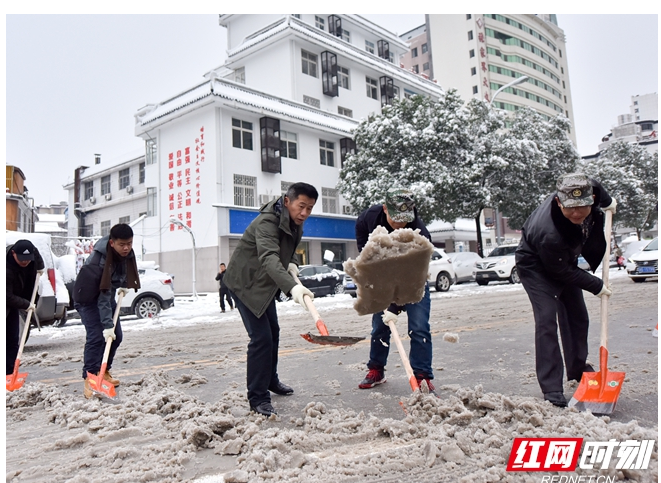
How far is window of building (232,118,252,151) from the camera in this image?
74.8 ft

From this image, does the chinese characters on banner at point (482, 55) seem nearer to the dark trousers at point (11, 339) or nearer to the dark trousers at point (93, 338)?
the dark trousers at point (93, 338)

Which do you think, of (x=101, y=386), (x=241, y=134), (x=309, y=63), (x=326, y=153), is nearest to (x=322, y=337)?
(x=101, y=386)

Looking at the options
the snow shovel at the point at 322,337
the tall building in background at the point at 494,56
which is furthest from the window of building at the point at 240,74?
the snow shovel at the point at 322,337

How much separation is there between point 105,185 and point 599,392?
33.2m

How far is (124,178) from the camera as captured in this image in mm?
29766

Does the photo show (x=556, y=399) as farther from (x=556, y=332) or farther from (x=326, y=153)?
(x=326, y=153)

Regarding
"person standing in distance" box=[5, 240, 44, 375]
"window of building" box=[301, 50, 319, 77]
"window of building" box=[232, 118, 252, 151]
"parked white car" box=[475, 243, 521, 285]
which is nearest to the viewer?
"person standing in distance" box=[5, 240, 44, 375]

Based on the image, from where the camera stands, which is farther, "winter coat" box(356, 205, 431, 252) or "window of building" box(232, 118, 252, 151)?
"window of building" box(232, 118, 252, 151)

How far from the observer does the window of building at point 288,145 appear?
24.8m

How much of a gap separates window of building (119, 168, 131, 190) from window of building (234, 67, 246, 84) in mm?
9109

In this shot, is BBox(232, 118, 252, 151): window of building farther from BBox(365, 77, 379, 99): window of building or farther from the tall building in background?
the tall building in background

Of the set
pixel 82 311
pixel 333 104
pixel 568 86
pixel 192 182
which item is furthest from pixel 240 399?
pixel 568 86

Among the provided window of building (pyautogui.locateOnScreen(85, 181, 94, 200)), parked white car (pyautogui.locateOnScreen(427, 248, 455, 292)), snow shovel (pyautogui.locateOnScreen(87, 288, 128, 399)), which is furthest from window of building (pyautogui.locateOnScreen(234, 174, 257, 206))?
snow shovel (pyautogui.locateOnScreen(87, 288, 128, 399))

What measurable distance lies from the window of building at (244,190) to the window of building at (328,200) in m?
4.35
